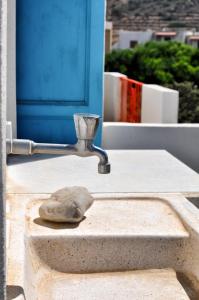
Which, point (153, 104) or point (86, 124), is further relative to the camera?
point (153, 104)

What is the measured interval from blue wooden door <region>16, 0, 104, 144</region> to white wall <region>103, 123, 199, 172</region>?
37 cm

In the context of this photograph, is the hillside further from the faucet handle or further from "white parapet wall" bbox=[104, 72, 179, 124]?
the faucet handle

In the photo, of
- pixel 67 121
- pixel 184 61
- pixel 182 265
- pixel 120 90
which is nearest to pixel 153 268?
pixel 182 265

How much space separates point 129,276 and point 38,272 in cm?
29

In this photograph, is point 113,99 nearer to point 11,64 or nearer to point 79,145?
point 11,64

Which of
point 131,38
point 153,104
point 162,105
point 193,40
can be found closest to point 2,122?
point 162,105

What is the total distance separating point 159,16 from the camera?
26812mm

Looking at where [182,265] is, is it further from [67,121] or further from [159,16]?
[159,16]

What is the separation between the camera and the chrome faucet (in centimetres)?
120

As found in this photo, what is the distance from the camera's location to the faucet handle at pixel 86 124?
1237 mm

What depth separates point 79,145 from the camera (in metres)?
1.30

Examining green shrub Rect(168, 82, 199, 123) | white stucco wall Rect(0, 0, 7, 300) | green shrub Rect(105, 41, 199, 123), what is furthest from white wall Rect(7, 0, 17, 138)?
green shrub Rect(105, 41, 199, 123)

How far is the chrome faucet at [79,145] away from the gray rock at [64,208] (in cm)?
53

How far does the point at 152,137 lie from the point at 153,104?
136 centimetres
